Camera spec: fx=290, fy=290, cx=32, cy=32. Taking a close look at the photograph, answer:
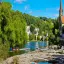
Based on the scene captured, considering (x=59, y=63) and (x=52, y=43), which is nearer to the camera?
(x=59, y=63)

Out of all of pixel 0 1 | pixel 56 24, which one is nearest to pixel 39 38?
pixel 56 24

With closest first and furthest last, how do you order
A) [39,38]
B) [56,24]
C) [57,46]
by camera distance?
[57,46] → [56,24] → [39,38]

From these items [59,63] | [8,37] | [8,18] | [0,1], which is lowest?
[59,63]

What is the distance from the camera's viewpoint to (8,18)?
60.2 m

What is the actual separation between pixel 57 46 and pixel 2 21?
656 inches

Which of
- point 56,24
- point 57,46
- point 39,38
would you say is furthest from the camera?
point 39,38

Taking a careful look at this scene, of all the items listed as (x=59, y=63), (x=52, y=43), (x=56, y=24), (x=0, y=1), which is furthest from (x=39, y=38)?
(x=59, y=63)

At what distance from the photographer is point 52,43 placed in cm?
7281

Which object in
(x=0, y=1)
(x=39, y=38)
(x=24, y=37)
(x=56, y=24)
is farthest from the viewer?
(x=39, y=38)

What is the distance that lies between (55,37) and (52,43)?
183 centimetres

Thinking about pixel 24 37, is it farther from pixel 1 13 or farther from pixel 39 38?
pixel 39 38

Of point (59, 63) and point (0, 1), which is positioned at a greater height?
point (0, 1)

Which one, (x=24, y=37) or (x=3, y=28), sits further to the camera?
(x=24, y=37)

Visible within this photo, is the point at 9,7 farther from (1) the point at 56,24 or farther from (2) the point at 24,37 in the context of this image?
(1) the point at 56,24
